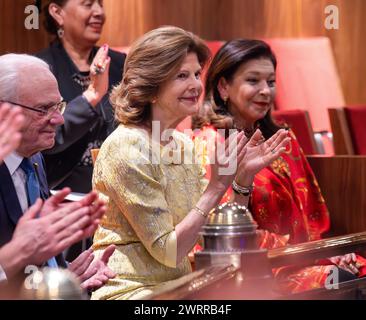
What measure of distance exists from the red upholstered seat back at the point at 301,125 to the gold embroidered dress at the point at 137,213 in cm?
142

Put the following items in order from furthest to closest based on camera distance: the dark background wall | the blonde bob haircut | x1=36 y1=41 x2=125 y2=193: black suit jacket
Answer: the dark background wall, x1=36 y1=41 x2=125 y2=193: black suit jacket, the blonde bob haircut

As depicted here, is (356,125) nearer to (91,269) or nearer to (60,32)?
(60,32)

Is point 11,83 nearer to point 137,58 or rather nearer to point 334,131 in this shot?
point 137,58

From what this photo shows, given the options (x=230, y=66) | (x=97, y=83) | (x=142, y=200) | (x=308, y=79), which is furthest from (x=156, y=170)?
(x=308, y=79)

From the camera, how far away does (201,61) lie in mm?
2336

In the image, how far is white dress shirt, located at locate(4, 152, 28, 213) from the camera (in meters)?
1.75

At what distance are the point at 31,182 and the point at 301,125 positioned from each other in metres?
1.85

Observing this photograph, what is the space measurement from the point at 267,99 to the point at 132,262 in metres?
0.92

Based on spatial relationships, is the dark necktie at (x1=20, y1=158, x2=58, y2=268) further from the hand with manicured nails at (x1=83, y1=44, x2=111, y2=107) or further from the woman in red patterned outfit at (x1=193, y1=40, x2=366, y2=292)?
the hand with manicured nails at (x1=83, y1=44, x2=111, y2=107)

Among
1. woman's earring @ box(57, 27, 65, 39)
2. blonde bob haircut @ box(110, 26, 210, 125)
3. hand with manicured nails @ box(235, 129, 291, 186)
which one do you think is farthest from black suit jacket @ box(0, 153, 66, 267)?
woman's earring @ box(57, 27, 65, 39)

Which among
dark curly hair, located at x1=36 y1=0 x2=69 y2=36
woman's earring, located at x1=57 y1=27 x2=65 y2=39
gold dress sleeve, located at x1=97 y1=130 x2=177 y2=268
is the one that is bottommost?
gold dress sleeve, located at x1=97 y1=130 x2=177 y2=268

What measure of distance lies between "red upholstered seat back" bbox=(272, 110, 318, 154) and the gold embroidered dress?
1417 mm

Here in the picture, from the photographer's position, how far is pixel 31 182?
1.79 m
